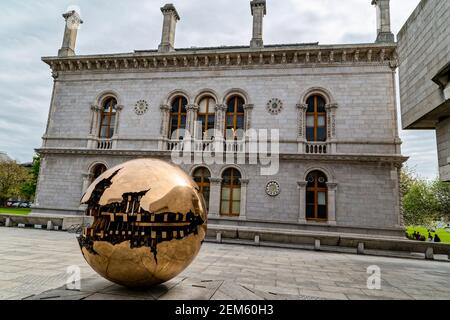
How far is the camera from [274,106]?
15758 mm

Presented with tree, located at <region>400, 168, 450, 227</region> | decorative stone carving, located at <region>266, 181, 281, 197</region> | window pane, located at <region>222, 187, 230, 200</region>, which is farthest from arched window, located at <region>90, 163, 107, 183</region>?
tree, located at <region>400, 168, 450, 227</region>

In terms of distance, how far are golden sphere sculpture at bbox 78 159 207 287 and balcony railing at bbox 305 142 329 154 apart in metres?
12.7

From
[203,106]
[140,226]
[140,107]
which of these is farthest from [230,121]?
[140,226]

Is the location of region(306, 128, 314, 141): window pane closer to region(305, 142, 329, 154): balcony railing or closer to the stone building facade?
the stone building facade

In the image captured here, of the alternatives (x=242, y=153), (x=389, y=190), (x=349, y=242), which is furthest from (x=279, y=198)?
(x=389, y=190)

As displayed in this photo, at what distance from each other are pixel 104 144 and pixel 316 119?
45.5 ft

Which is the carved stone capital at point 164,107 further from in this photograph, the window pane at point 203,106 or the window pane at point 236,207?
the window pane at point 236,207

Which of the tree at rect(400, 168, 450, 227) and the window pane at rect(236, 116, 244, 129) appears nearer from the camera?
the window pane at rect(236, 116, 244, 129)

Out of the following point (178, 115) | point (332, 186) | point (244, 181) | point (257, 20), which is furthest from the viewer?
point (178, 115)

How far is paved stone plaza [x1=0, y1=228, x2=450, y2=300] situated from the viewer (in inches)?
146

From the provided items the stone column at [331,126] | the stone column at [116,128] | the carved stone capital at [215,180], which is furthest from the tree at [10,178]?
the stone column at [331,126]

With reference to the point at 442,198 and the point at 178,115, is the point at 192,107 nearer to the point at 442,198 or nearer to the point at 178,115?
the point at 178,115

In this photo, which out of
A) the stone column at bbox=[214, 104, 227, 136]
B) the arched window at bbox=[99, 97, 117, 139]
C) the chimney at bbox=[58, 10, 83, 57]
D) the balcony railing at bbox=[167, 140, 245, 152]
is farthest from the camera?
the chimney at bbox=[58, 10, 83, 57]

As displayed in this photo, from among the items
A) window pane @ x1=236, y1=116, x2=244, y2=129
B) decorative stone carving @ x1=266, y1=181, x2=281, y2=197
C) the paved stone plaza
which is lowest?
the paved stone plaza
